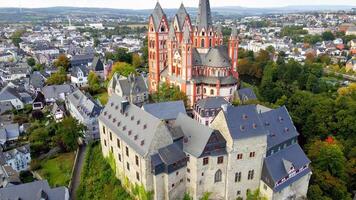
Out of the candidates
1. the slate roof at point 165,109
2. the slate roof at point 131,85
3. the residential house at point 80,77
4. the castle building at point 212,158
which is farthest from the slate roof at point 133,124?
the residential house at point 80,77

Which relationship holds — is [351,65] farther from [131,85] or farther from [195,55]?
[131,85]

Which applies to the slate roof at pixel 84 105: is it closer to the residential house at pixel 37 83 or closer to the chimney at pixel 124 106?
the chimney at pixel 124 106

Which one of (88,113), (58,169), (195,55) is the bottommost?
(58,169)

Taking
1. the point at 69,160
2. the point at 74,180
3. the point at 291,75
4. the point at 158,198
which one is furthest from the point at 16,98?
the point at 291,75

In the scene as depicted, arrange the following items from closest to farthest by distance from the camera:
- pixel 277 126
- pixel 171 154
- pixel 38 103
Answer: pixel 171 154, pixel 277 126, pixel 38 103

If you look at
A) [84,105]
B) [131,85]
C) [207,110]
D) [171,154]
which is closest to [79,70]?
[131,85]

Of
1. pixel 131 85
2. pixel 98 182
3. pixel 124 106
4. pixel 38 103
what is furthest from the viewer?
pixel 38 103

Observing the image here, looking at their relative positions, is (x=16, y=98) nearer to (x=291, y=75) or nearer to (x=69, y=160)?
(x=69, y=160)
